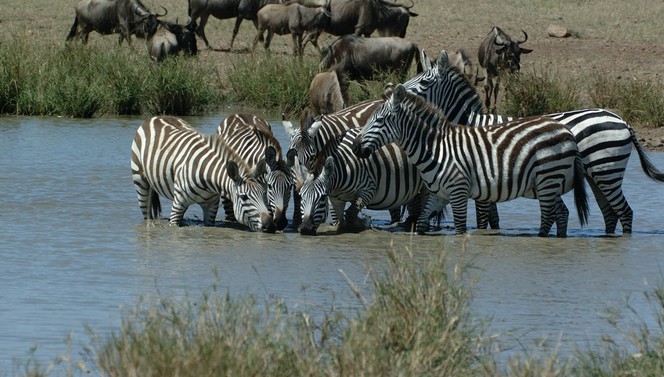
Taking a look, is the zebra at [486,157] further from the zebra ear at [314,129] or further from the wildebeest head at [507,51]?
the wildebeest head at [507,51]

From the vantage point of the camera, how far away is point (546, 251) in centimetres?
1004

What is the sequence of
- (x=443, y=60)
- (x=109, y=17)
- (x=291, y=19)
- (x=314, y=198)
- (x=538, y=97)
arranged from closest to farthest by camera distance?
(x=314, y=198) < (x=443, y=60) < (x=538, y=97) < (x=291, y=19) < (x=109, y=17)

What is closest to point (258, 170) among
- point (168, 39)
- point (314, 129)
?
point (314, 129)

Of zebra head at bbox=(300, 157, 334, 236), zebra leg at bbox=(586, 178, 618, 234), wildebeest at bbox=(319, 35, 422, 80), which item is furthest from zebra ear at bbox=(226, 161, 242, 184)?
wildebeest at bbox=(319, 35, 422, 80)

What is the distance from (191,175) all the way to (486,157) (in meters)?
2.29

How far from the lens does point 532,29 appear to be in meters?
29.2

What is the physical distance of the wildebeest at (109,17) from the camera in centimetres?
2672

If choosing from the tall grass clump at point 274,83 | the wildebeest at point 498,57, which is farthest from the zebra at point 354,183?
the wildebeest at point 498,57

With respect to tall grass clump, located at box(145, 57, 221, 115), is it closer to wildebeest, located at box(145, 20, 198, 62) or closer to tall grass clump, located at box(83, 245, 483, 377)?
wildebeest, located at box(145, 20, 198, 62)

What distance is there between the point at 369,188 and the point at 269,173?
37.1 inches

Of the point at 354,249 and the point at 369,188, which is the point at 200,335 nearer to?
the point at 354,249

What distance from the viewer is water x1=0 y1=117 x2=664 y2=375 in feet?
24.1

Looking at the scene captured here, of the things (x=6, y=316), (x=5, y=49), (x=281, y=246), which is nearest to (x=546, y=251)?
(x=281, y=246)

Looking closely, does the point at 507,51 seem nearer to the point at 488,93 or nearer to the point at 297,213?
the point at 488,93
